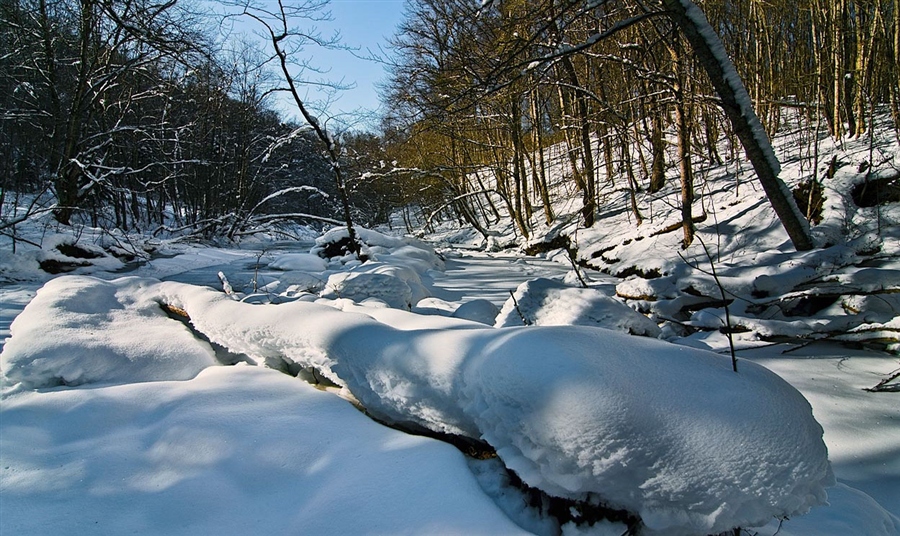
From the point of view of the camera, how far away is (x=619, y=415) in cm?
120

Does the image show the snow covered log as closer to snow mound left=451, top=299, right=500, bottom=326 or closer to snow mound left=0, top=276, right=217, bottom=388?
snow mound left=0, top=276, right=217, bottom=388

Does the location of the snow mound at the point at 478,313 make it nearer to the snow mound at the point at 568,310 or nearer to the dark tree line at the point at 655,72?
the snow mound at the point at 568,310

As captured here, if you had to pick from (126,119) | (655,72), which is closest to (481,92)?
(655,72)

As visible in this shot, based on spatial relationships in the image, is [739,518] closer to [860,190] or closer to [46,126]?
[860,190]

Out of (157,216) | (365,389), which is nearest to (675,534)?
(365,389)

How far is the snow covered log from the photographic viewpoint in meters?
1.14

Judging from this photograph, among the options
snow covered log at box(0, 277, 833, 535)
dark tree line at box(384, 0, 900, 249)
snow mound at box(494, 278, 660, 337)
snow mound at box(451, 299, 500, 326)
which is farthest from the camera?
dark tree line at box(384, 0, 900, 249)

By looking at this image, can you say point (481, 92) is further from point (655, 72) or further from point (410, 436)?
point (410, 436)

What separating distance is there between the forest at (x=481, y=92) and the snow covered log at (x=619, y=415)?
3510mm

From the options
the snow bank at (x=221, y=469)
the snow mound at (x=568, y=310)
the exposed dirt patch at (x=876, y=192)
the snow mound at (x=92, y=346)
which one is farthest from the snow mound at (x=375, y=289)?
the exposed dirt patch at (x=876, y=192)

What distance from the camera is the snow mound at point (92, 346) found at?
214 cm

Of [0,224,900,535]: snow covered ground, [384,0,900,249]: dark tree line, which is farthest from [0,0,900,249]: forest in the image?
[0,224,900,535]: snow covered ground

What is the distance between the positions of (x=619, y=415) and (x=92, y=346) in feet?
8.56

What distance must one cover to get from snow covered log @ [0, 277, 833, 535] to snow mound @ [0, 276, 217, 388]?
1159 millimetres
